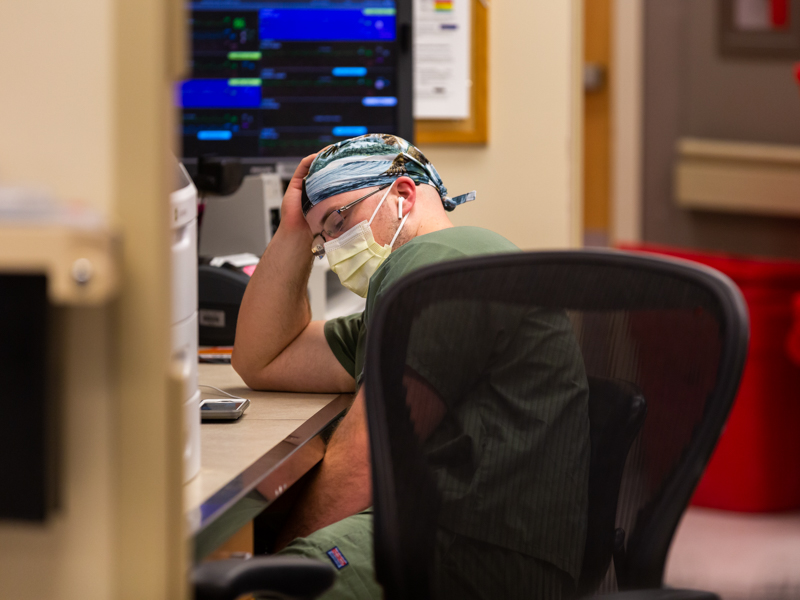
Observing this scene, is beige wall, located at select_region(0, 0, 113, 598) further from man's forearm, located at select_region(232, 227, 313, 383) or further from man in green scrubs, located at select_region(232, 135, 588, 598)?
man's forearm, located at select_region(232, 227, 313, 383)

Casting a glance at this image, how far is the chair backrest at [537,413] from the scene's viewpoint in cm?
101

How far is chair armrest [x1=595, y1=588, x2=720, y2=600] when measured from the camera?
3.17ft

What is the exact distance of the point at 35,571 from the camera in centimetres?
65

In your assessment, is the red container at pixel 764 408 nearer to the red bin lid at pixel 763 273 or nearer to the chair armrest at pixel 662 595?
the red bin lid at pixel 763 273

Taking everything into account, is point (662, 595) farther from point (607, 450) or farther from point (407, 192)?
point (407, 192)

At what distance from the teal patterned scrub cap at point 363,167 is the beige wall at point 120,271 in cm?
98

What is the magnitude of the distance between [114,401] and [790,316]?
2551 millimetres

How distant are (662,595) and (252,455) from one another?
1.81 feet

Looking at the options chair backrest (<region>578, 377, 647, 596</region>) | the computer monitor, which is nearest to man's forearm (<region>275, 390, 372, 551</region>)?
chair backrest (<region>578, 377, 647, 596</region>)

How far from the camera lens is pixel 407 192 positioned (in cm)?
158

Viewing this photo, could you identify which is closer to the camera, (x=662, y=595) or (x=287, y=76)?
(x=662, y=595)

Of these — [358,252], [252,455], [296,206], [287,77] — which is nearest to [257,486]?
[252,455]

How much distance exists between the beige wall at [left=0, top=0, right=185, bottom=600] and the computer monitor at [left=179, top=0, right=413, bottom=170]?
5.48 ft

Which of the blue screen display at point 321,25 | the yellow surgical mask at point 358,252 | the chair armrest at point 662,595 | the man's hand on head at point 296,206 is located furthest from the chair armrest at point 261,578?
the blue screen display at point 321,25
